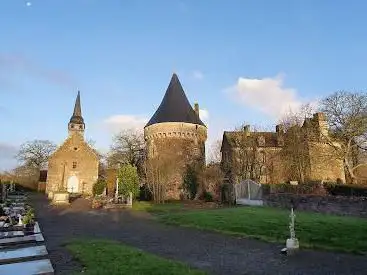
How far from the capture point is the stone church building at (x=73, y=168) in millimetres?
48594

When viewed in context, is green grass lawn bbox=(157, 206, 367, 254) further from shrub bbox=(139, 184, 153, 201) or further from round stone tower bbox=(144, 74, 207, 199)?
round stone tower bbox=(144, 74, 207, 199)

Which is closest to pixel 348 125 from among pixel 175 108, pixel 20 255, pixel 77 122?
pixel 175 108

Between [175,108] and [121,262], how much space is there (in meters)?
38.3

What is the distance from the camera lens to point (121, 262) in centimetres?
808

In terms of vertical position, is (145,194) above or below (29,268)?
above

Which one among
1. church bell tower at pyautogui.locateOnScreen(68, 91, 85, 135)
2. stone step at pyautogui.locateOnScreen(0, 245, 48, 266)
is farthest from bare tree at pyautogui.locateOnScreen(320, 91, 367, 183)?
church bell tower at pyautogui.locateOnScreen(68, 91, 85, 135)

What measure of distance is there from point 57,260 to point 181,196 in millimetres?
33604

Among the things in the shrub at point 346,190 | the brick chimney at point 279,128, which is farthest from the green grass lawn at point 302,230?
the brick chimney at point 279,128

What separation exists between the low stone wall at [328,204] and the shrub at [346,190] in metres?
3.68

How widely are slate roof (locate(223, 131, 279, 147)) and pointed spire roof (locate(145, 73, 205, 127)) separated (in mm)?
5253

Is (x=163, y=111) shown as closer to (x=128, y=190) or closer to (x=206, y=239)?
(x=128, y=190)

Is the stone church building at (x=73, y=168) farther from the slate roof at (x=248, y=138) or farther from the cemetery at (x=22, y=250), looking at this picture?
the cemetery at (x=22, y=250)

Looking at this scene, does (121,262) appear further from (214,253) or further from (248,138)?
(248,138)

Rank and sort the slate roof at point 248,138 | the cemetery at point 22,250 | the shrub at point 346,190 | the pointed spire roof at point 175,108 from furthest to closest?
the pointed spire roof at point 175,108 < the slate roof at point 248,138 < the shrub at point 346,190 < the cemetery at point 22,250
